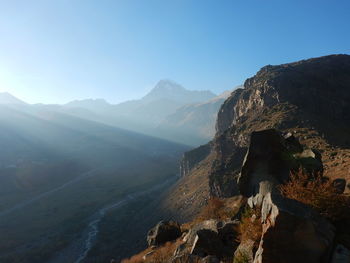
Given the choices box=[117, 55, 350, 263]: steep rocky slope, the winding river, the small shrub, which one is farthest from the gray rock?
the winding river

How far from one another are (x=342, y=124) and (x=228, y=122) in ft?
197

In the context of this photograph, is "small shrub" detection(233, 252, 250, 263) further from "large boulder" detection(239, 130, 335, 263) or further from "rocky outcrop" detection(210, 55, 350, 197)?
"rocky outcrop" detection(210, 55, 350, 197)

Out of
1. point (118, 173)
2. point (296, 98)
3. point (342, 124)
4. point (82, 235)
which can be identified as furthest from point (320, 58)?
point (118, 173)

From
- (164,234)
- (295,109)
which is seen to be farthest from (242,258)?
(295,109)

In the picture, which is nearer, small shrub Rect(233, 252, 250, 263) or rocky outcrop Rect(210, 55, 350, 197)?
small shrub Rect(233, 252, 250, 263)

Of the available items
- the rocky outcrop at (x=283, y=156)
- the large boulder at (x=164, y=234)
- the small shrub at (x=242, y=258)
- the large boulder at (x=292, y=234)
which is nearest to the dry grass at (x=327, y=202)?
the rocky outcrop at (x=283, y=156)

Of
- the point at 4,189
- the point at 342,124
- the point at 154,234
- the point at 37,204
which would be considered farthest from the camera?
the point at 4,189

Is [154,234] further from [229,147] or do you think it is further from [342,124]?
[229,147]

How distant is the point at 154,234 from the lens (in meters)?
21.7

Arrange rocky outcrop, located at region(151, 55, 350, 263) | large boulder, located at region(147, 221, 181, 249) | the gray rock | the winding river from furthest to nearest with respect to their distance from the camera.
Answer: the winding river → large boulder, located at region(147, 221, 181, 249) → rocky outcrop, located at region(151, 55, 350, 263) → the gray rock

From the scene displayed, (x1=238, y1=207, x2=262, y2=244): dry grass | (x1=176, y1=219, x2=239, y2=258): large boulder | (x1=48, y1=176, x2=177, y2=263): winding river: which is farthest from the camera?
(x1=48, y1=176, x2=177, y2=263): winding river

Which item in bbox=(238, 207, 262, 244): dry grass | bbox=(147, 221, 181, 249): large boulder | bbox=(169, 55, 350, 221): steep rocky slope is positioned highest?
bbox=(169, 55, 350, 221): steep rocky slope

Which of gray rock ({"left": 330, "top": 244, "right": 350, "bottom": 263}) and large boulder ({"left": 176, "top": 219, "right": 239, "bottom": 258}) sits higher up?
gray rock ({"left": 330, "top": 244, "right": 350, "bottom": 263})

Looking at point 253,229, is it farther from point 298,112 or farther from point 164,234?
point 298,112
